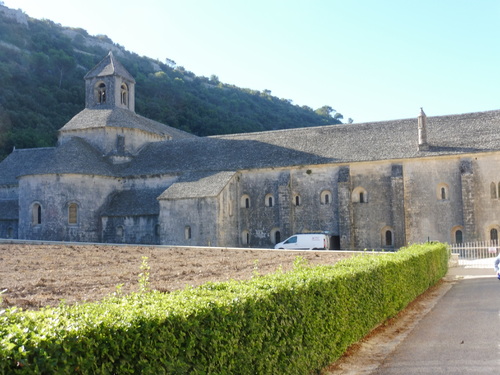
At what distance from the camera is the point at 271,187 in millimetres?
40688

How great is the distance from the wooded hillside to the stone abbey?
33384mm

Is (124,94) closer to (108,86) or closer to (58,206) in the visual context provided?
(108,86)

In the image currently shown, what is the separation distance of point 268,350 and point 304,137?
121 ft

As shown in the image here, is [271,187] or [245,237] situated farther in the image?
[245,237]

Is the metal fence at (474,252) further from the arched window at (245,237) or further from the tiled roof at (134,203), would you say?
the tiled roof at (134,203)

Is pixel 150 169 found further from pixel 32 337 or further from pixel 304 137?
pixel 32 337

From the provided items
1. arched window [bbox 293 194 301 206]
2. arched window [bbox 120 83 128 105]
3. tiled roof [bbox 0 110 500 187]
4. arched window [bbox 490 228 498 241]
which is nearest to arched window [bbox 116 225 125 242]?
tiled roof [bbox 0 110 500 187]

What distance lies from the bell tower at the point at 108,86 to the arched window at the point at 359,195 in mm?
24328

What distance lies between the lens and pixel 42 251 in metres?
28.3

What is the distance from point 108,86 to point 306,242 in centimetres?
2564

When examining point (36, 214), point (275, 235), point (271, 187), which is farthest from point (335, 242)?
point (36, 214)

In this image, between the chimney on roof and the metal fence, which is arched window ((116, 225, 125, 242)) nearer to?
the chimney on roof

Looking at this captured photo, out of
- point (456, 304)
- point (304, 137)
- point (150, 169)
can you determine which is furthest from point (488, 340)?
point (150, 169)

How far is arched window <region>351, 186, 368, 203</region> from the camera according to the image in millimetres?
38812
